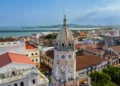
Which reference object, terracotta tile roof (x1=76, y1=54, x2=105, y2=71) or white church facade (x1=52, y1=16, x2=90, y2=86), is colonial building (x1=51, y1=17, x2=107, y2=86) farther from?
terracotta tile roof (x1=76, y1=54, x2=105, y2=71)

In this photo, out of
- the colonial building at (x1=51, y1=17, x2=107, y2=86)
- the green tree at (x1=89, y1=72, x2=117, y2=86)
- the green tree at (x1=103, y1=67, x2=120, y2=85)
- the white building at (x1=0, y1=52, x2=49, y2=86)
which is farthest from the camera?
the green tree at (x1=103, y1=67, x2=120, y2=85)

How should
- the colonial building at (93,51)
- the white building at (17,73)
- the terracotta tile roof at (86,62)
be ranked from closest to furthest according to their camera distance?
the white building at (17,73), the terracotta tile roof at (86,62), the colonial building at (93,51)

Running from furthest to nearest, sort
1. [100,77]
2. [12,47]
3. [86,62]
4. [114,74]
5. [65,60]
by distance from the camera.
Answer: [86,62] → [114,74] → [100,77] → [12,47] → [65,60]

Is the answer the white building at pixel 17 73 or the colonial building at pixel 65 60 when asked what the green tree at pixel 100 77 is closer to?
the colonial building at pixel 65 60

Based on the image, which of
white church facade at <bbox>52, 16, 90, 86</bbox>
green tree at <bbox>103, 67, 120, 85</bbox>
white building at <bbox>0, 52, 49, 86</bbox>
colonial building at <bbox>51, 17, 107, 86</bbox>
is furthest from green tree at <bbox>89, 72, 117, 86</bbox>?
white building at <bbox>0, 52, 49, 86</bbox>

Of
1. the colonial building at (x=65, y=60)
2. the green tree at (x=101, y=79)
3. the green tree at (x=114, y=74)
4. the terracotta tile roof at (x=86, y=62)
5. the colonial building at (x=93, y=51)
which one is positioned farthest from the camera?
the colonial building at (x=93, y=51)

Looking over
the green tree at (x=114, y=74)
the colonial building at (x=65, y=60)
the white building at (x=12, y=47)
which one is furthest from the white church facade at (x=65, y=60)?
the green tree at (x=114, y=74)

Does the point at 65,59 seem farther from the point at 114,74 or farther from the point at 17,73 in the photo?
the point at 114,74

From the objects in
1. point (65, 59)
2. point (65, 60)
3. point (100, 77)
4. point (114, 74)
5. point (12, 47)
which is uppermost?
point (12, 47)

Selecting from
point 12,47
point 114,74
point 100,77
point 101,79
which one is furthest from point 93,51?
point 12,47
